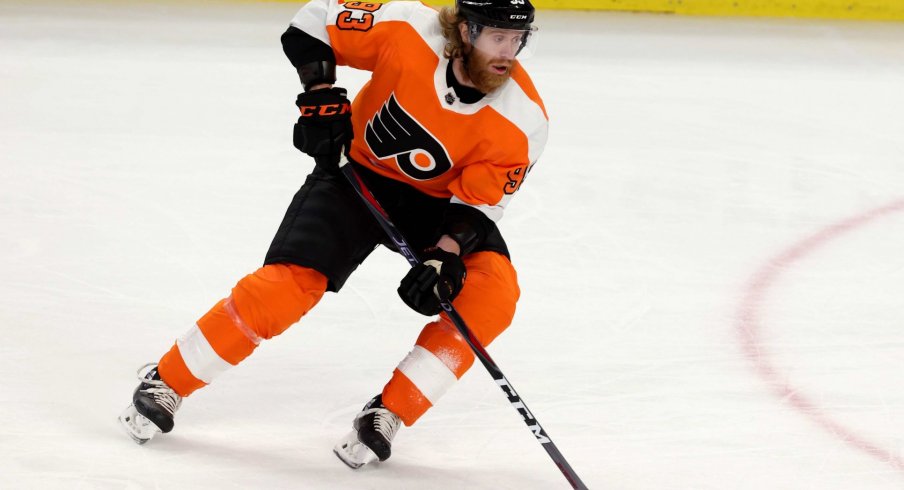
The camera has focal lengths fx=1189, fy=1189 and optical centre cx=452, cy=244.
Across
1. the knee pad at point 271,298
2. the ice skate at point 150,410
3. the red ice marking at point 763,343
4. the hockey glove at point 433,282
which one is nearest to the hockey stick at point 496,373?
the hockey glove at point 433,282

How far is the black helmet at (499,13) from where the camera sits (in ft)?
8.71

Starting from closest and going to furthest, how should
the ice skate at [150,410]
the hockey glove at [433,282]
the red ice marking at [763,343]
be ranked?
the hockey glove at [433,282]
the ice skate at [150,410]
the red ice marking at [763,343]

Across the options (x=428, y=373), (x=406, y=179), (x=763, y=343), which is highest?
(x=406, y=179)

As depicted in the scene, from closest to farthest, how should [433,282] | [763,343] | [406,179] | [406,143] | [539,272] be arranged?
[433,282] < [406,143] < [406,179] < [763,343] < [539,272]

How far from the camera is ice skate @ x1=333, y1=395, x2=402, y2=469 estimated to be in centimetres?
270

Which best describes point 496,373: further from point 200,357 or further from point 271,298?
point 200,357

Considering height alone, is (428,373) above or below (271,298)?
below

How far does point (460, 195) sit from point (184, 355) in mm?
741

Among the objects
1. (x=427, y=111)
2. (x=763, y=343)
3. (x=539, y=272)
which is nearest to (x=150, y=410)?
(x=427, y=111)

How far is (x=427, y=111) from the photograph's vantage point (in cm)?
280

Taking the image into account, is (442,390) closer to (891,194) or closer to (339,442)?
(339,442)

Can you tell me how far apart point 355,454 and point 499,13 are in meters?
1.05

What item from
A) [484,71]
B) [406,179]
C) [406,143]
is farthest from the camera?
[406,179]

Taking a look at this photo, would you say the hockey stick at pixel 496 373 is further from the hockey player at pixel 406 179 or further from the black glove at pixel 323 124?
the black glove at pixel 323 124
